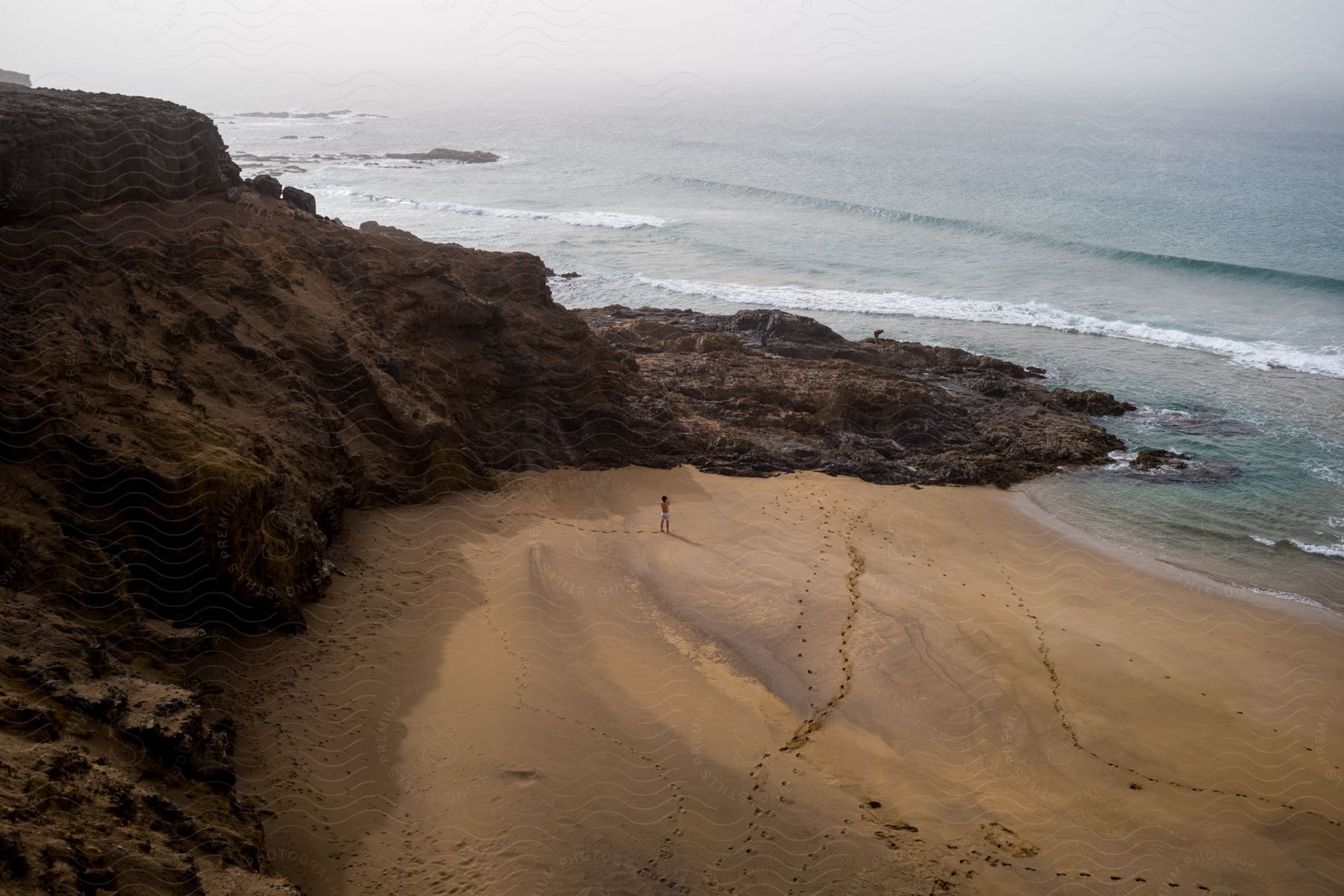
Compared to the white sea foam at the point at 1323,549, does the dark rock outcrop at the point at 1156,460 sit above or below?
above

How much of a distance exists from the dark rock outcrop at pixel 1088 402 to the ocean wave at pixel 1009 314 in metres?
7.67

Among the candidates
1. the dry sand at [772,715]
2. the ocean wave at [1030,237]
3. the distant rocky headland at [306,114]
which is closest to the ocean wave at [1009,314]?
the ocean wave at [1030,237]

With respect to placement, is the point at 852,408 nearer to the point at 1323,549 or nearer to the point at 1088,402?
the point at 1088,402

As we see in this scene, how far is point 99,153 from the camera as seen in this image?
39.4 ft

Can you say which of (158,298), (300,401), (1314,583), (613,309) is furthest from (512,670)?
(613,309)

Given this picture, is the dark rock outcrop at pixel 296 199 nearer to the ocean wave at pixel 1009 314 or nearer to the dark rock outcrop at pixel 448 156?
the ocean wave at pixel 1009 314

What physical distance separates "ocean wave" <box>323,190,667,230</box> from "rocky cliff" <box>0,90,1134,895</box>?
932 inches

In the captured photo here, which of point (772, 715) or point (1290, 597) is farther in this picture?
point (1290, 597)

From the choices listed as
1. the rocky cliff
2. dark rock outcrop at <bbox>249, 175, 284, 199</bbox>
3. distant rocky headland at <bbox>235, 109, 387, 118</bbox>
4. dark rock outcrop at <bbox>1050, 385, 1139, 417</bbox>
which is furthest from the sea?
dark rock outcrop at <bbox>249, 175, 284, 199</bbox>

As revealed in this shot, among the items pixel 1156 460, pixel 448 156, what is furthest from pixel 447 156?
pixel 1156 460

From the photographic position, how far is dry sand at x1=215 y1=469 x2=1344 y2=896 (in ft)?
25.0

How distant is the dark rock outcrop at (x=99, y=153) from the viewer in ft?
36.1

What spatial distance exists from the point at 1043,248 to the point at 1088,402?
817 inches

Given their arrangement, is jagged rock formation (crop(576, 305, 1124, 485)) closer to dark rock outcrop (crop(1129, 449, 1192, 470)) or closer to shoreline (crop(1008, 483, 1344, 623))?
dark rock outcrop (crop(1129, 449, 1192, 470))
